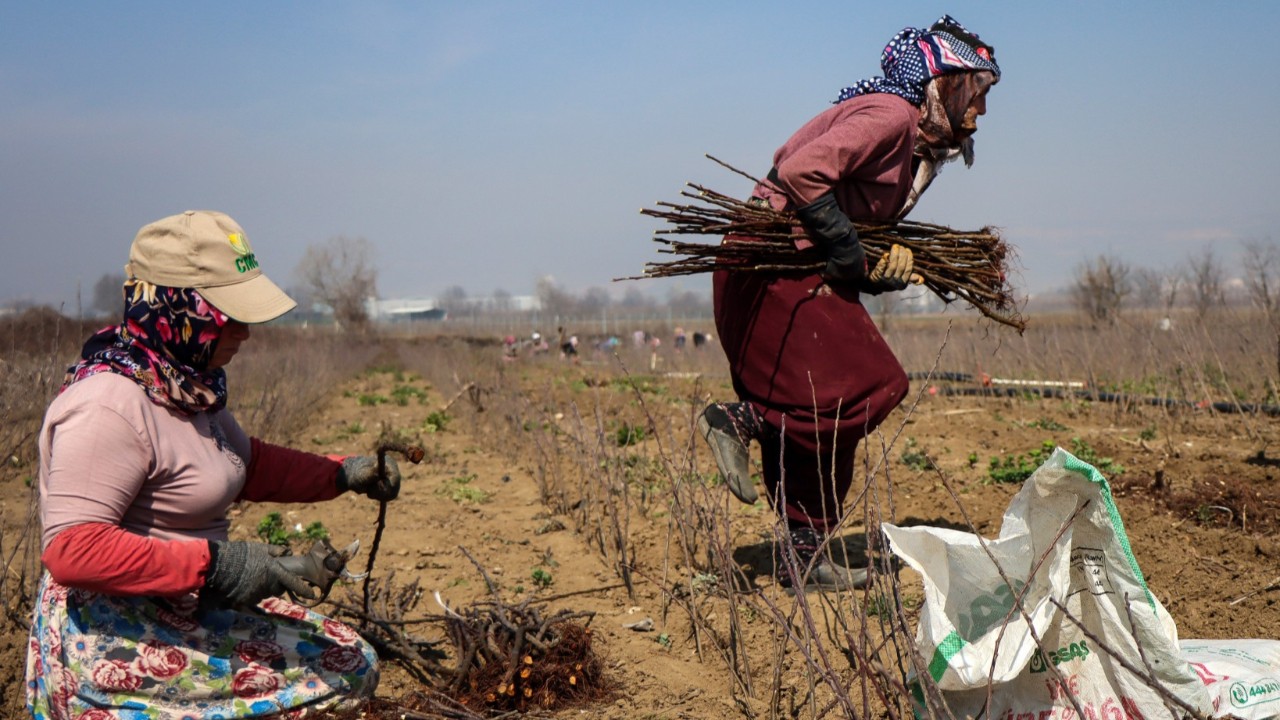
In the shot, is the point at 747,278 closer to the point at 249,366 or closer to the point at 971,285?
the point at 971,285

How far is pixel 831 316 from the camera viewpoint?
305 centimetres

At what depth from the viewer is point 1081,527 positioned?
72.1 inches

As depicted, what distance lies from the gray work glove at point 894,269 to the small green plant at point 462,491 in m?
3.34

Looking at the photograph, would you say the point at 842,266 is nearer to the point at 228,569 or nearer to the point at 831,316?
the point at 831,316

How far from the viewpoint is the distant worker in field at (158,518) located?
6.71 ft

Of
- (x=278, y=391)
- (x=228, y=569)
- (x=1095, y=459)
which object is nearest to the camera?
(x=228, y=569)

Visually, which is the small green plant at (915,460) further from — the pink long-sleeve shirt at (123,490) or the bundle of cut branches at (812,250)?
the pink long-sleeve shirt at (123,490)

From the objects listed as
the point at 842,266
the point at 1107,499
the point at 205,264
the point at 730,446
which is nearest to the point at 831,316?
the point at 842,266

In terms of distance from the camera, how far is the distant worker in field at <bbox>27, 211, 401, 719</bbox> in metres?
2.04

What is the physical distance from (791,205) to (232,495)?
5.99 ft

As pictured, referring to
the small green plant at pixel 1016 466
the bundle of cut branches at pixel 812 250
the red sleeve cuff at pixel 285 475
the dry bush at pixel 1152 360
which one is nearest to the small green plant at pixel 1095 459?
the small green plant at pixel 1016 466

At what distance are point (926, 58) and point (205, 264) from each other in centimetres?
215

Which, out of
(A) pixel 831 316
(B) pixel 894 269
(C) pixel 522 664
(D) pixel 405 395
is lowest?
(D) pixel 405 395

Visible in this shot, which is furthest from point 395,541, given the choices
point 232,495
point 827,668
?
point 827,668
